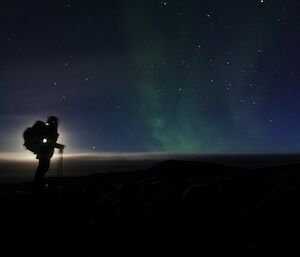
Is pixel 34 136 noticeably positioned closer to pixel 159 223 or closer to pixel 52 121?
pixel 52 121

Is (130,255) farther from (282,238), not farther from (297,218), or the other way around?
(297,218)

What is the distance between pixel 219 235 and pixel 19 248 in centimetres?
291

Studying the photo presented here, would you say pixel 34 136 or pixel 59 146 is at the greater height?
pixel 34 136

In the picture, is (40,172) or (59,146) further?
(59,146)

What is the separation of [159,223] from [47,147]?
6.80 meters

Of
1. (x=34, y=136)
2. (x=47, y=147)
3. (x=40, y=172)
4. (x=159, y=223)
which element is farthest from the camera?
(x=40, y=172)

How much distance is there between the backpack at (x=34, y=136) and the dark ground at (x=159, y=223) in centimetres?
269

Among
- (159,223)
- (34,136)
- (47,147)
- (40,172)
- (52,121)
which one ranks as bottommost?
(159,223)

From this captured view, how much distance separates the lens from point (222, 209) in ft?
22.1

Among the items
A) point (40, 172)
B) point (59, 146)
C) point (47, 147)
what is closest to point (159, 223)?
point (47, 147)

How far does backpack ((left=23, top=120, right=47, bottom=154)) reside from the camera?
1192cm

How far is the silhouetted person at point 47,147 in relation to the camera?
12039 mm

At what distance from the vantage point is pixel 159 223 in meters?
6.20

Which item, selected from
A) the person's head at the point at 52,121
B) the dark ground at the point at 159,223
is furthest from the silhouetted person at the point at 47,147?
the dark ground at the point at 159,223
